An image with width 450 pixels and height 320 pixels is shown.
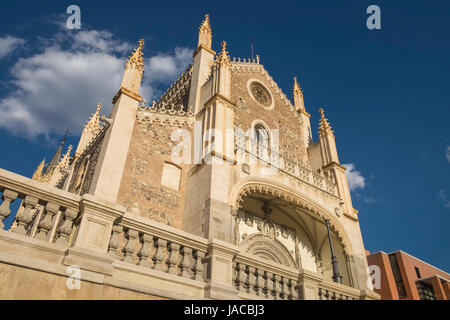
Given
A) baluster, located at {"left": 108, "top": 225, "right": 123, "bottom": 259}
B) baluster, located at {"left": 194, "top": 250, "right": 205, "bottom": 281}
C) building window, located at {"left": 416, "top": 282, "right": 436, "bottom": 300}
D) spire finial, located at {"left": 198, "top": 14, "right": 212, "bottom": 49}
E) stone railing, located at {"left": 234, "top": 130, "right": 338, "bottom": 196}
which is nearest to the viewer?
baluster, located at {"left": 108, "top": 225, "right": 123, "bottom": 259}

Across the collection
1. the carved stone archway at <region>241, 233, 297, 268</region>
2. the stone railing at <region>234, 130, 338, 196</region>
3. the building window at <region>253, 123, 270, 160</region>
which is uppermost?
the building window at <region>253, 123, 270, 160</region>

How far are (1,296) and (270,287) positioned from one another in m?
5.14

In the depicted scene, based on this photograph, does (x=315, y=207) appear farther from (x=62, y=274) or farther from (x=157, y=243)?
(x=62, y=274)

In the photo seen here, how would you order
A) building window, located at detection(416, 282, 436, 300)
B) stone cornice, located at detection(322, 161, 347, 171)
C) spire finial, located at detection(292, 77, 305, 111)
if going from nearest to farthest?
1. stone cornice, located at detection(322, 161, 347, 171)
2. spire finial, located at detection(292, 77, 305, 111)
3. building window, located at detection(416, 282, 436, 300)

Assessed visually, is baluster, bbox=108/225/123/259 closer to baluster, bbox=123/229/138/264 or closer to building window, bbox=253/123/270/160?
baluster, bbox=123/229/138/264

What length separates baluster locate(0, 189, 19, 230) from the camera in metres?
4.68

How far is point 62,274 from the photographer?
15.0 feet

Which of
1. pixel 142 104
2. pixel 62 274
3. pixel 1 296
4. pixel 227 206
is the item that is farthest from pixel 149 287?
pixel 142 104

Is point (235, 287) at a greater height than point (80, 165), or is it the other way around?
point (80, 165)

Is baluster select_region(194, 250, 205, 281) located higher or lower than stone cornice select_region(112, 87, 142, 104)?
lower

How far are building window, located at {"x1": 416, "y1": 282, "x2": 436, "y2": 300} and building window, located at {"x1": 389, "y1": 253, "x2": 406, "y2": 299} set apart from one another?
4.90ft

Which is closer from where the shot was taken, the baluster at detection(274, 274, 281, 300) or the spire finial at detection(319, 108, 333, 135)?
the baluster at detection(274, 274, 281, 300)

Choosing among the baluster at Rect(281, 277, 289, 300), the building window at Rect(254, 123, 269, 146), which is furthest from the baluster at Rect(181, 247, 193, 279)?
the building window at Rect(254, 123, 269, 146)

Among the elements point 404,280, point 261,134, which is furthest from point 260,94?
point 404,280
